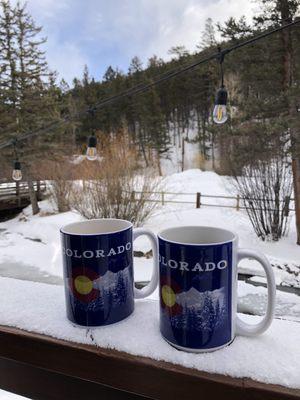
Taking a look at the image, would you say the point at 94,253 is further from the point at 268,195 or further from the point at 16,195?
the point at 16,195

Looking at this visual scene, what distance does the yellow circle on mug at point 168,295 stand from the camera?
399 mm

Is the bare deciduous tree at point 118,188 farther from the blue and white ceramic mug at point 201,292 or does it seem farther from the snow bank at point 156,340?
the blue and white ceramic mug at point 201,292

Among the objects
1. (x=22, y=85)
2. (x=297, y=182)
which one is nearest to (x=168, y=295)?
(x=297, y=182)

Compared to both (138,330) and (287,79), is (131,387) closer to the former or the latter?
(138,330)

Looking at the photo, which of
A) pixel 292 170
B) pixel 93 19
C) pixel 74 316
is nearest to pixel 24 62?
pixel 93 19

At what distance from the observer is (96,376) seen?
412mm

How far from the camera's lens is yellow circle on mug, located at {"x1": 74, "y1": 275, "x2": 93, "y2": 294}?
443mm

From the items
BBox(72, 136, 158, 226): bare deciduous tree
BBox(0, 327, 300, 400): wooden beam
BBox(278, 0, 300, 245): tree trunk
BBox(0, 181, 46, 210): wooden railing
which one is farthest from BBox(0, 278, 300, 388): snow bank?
BBox(0, 181, 46, 210): wooden railing

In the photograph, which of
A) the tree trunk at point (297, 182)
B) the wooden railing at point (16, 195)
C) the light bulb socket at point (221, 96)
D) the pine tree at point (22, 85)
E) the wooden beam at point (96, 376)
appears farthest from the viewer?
the wooden railing at point (16, 195)

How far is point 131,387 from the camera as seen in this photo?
1.29 feet

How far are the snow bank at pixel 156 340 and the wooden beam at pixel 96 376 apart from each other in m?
0.01

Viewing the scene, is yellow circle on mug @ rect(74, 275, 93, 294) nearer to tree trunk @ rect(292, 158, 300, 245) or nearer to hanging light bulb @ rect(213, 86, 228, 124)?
hanging light bulb @ rect(213, 86, 228, 124)

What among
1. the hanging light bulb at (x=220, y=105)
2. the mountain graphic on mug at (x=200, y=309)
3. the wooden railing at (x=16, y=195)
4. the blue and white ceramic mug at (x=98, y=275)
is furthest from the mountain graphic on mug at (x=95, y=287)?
the wooden railing at (x=16, y=195)

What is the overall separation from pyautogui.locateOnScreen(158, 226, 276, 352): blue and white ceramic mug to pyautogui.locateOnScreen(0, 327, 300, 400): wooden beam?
0.14ft
